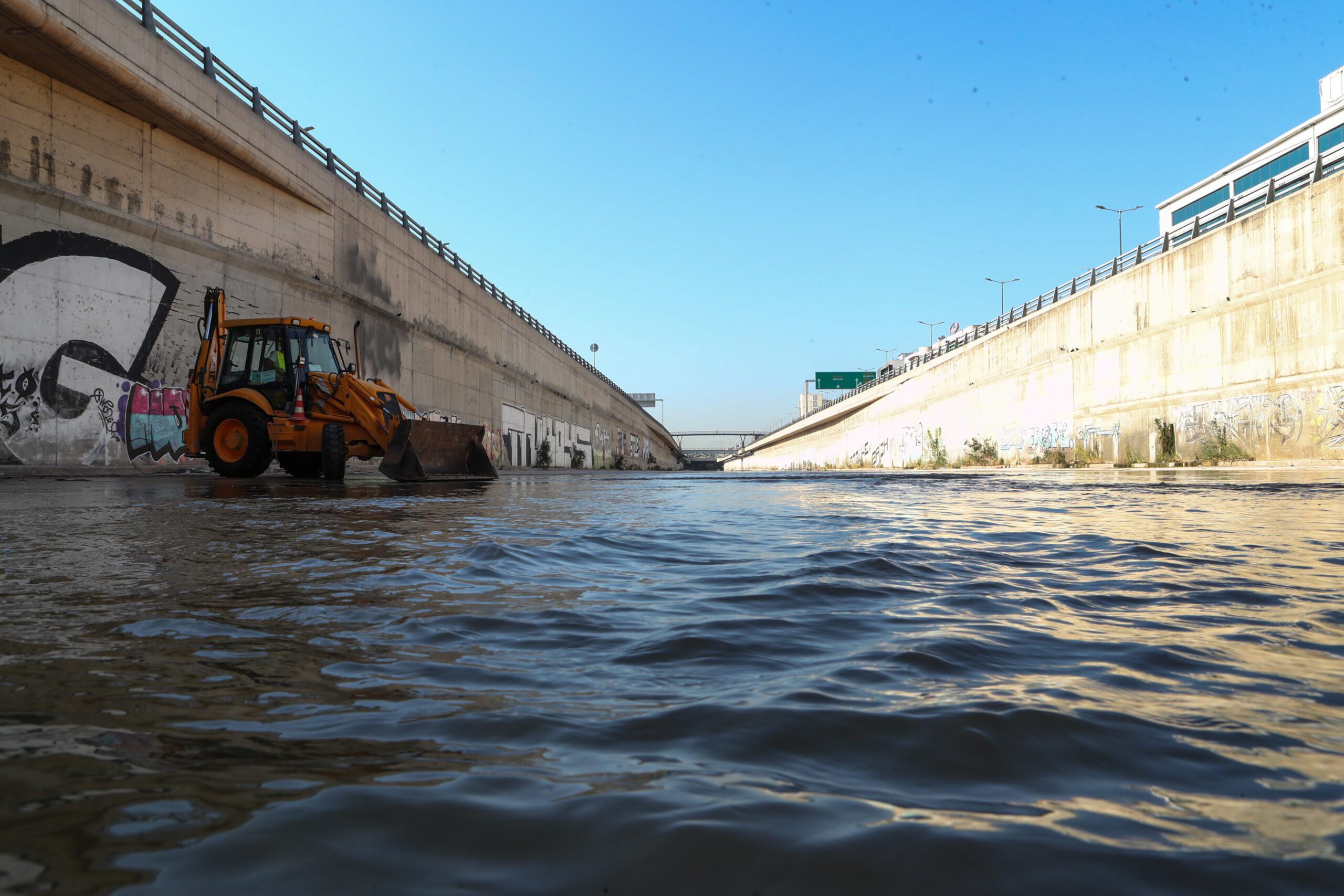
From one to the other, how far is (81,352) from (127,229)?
9.38 ft

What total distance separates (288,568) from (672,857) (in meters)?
3.55

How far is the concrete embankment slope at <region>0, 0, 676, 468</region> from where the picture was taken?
571 inches

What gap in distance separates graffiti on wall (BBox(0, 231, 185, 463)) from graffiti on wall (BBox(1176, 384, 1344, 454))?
26.5 m

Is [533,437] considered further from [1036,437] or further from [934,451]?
[1036,437]

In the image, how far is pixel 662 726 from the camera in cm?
191

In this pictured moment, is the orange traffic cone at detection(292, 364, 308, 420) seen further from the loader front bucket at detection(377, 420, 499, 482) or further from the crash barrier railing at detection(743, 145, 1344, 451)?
the crash barrier railing at detection(743, 145, 1344, 451)

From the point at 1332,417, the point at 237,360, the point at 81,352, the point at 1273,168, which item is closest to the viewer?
the point at 237,360

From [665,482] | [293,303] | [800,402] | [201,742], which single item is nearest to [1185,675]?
[201,742]

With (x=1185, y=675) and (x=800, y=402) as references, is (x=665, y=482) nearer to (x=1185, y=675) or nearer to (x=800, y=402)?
(x=1185, y=675)

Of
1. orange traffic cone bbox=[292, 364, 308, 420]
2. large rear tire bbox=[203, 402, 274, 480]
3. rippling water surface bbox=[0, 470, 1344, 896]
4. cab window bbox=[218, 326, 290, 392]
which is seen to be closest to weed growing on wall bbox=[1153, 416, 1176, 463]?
rippling water surface bbox=[0, 470, 1344, 896]

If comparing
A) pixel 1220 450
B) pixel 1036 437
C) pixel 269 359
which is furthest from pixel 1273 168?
pixel 269 359

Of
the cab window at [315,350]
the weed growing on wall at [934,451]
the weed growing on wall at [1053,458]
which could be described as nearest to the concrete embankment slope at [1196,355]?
the weed growing on wall at [1053,458]

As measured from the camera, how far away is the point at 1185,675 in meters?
2.44

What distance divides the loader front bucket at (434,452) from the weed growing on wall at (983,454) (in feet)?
90.2
